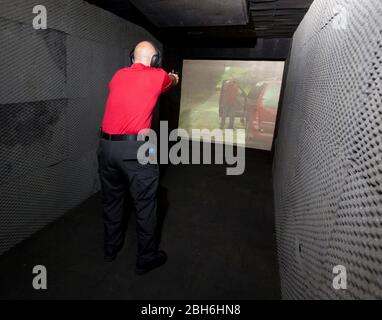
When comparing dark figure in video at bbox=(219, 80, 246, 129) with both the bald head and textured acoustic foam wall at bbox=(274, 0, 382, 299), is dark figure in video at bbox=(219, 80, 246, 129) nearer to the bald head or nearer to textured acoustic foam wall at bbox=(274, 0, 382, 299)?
textured acoustic foam wall at bbox=(274, 0, 382, 299)

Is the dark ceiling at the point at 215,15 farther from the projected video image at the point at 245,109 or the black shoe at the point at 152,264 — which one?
the black shoe at the point at 152,264

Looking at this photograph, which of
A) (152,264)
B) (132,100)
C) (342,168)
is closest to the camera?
(342,168)

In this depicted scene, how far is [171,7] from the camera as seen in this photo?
292 cm

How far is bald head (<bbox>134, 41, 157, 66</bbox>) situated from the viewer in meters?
2.06

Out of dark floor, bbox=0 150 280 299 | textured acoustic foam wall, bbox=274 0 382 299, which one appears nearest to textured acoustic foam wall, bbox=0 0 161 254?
dark floor, bbox=0 150 280 299

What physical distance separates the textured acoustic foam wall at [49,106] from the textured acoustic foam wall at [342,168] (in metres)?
2.41

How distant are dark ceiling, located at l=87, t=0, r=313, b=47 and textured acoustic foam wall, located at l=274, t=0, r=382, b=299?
47.4 inches

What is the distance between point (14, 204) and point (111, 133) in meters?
1.20

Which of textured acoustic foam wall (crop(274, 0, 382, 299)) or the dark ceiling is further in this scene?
the dark ceiling

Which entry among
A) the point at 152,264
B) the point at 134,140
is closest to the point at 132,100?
the point at 134,140

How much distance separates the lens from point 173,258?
2.35 m

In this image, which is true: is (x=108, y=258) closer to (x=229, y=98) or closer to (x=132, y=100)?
(x=132, y=100)

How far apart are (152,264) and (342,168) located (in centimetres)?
169

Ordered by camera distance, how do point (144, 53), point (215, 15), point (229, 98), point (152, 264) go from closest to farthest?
point (144, 53)
point (152, 264)
point (215, 15)
point (229, 98)
